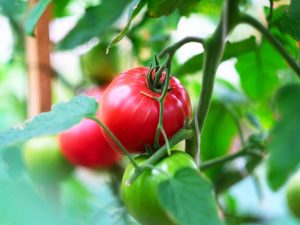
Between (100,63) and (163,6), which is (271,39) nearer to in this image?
(163,6)

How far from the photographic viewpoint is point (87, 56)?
89 centimetres


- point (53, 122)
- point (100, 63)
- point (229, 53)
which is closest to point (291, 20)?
point (229, 53)

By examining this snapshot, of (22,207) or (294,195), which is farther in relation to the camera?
(294,195)

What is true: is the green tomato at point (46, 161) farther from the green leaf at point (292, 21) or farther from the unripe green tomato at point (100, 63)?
the green leaf at point (292, 21)

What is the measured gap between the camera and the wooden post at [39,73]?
94 centimetres

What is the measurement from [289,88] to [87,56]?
65cm

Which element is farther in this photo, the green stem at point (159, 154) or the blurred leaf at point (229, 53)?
the blurred leaf at point (229, 53)

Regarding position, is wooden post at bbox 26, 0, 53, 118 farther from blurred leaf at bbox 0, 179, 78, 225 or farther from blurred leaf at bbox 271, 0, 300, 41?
blurred leaf at bbox 0, 179, 78, 225

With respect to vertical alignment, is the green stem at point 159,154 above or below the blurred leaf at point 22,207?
below

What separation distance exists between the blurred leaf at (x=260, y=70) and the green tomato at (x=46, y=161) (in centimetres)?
35

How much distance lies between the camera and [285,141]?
26cm

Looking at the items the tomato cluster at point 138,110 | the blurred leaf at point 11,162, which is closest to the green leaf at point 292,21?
the tomato cluster at point 138,110

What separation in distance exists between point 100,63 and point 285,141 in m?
0.65

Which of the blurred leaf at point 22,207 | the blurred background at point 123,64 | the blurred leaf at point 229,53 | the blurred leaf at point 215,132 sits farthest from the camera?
the blurred leaf at point 215,132
